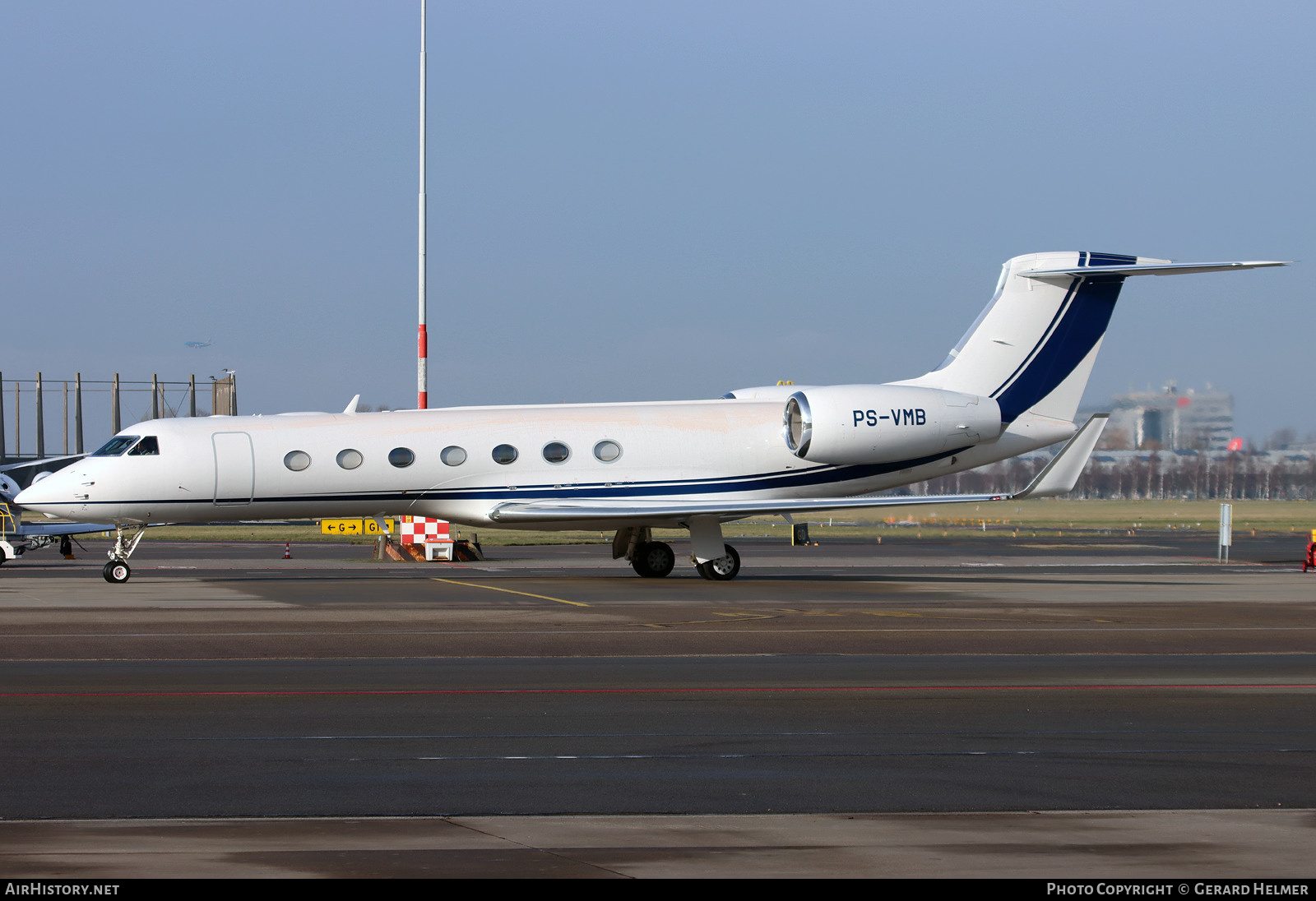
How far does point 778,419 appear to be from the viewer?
25859mm

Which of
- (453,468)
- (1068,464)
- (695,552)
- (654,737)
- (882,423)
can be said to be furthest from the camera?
(695,552)

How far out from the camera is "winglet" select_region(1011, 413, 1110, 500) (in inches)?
899

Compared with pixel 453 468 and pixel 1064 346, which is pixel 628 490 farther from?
pixel 1064 346

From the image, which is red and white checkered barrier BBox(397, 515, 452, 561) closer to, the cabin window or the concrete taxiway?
the cabin window

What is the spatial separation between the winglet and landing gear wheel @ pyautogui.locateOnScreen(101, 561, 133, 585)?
15.4 m

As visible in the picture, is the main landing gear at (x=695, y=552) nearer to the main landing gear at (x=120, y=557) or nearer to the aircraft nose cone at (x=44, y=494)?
the main landing gear at (x=120, y=557)

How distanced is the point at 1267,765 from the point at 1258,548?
36.2 m

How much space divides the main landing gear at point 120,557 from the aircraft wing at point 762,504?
251 inches

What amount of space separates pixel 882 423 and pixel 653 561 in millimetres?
5164

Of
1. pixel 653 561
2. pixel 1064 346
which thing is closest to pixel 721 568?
pixel 653 561

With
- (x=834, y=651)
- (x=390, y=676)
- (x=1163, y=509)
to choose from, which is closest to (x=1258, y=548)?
(x=1163, y=509)

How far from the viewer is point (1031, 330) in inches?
1041

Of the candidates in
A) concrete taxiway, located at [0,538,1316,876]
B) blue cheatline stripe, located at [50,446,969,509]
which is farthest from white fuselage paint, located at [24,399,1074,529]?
concrete taxiway, located at [0,538,1316,876]
